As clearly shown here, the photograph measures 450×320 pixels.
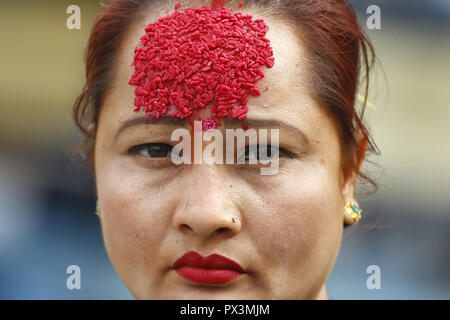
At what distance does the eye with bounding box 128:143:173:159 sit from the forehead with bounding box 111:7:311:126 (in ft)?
0.37

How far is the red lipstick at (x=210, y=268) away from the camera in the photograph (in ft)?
5.22

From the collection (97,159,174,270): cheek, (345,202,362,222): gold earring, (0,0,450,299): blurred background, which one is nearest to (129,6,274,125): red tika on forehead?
(97,159,174,270): cheek

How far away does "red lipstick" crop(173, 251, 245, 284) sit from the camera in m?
1.59

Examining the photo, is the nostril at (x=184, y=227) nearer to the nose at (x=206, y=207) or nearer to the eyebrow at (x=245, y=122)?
the nose at (x=206, y=207)

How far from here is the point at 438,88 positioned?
4.73 metres

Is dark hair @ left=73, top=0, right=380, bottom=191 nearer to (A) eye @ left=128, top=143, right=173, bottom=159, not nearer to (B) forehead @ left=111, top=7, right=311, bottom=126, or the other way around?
(B) forehead @ left=111, top=7, right=311, bottom=126

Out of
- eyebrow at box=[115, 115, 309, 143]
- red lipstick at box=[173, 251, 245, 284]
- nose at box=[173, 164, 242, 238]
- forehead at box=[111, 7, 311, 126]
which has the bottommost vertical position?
red lipstick at box=[173, 251, 245, 284]

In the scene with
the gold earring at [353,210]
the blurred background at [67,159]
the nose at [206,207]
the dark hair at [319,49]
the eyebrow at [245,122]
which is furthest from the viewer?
the blurred background at [67,159]

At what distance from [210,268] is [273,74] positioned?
64 centimetres

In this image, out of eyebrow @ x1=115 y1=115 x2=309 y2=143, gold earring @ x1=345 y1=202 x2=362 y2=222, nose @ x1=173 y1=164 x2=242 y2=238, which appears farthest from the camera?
gold earring @ x1=345 y1=202 x2=362 y2=222

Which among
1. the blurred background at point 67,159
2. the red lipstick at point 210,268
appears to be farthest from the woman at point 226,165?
the blurred background at point 67,159

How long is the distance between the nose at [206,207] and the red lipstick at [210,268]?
0.07m

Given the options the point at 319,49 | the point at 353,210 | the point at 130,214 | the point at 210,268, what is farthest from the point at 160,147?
the point at 353,210

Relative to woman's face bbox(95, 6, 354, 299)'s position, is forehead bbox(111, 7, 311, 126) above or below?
above
